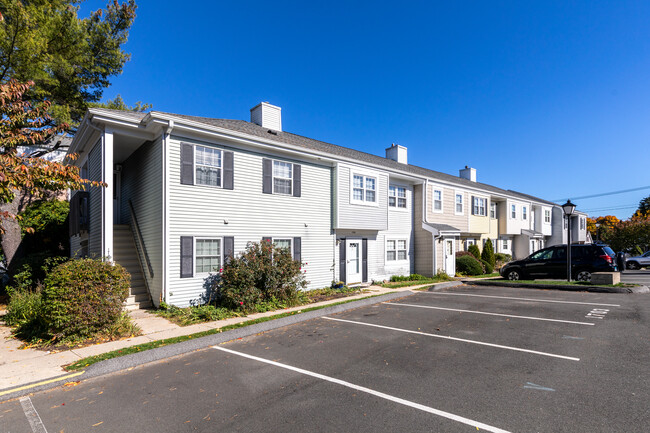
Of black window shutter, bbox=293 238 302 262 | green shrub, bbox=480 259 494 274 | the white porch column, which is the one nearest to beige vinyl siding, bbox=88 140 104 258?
the white porch column

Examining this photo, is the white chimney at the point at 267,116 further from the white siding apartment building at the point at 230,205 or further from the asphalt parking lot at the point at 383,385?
the asphalt parking lot at the point at 383,385

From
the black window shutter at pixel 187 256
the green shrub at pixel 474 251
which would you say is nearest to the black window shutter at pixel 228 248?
the black window shutter at pixel 187 256

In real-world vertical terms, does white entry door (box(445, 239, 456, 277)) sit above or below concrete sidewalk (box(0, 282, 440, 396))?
above

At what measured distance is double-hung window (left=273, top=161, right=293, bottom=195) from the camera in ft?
41.9

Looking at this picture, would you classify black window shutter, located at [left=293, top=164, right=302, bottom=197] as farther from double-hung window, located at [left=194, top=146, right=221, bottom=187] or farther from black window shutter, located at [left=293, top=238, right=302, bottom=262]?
double-hung window, located at [left=194, top=146, right=221, bottom=187]

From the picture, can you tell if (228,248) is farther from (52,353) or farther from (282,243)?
(52,353)

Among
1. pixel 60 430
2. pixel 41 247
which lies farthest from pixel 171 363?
pixel 41 247

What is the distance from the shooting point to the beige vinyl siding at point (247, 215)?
10172 mm

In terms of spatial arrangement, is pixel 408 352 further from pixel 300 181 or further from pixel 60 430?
pixel 300 181

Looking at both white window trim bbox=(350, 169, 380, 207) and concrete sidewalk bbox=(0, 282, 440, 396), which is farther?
white window trim bbox=(350, 169, 380, 207)

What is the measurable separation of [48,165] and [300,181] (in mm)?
8014

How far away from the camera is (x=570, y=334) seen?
24.1ft

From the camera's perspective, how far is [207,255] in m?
10.8

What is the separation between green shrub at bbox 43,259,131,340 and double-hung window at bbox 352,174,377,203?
1022 cm
